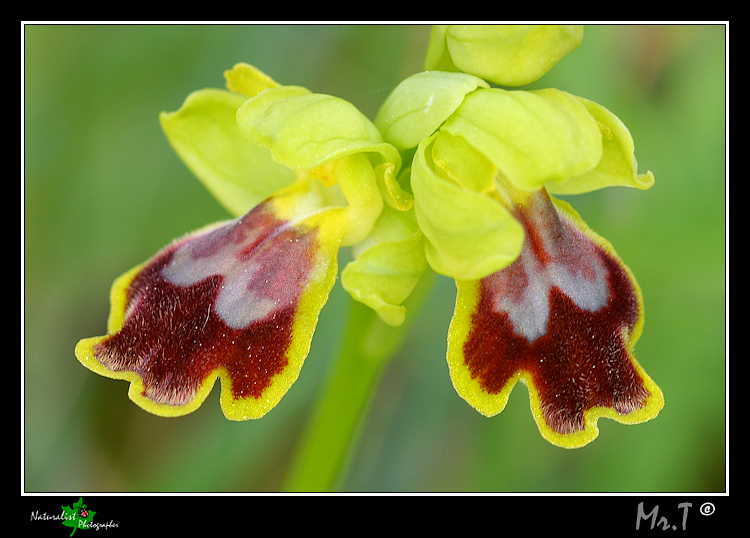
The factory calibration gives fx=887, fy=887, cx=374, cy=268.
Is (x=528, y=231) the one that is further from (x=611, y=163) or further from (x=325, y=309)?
(x=325, y=309)

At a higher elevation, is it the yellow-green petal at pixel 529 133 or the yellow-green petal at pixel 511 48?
the yellow-green petal at pixel 511 48

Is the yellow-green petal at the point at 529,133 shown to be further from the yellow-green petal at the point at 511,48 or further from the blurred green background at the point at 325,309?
the blurred green background at the point at 325,309

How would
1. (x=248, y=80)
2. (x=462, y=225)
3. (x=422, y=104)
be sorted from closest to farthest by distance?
(x=462, y=225)
(x=422, y=104)
(x=248, y=80)

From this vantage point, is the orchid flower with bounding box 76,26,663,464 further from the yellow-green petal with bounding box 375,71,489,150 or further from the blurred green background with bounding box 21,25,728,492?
the blurred green background with bounding box 21,25,728,492

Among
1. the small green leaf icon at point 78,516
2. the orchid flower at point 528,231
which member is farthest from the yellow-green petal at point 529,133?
the small green leaf icon at point 78,516

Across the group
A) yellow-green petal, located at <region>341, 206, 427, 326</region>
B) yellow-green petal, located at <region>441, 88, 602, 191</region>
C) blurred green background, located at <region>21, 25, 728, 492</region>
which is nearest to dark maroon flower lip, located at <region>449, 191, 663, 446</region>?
yellow-green petal, located at <region>341, 206, 427, 326</region>

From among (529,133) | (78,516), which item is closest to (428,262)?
(529,133)
